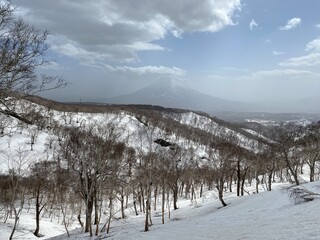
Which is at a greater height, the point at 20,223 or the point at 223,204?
the point at 223,204

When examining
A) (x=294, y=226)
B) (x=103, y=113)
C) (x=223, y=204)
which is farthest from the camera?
(x=103, y=113)

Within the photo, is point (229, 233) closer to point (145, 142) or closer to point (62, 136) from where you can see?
point (62, 136)

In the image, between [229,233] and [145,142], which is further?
[145,142]

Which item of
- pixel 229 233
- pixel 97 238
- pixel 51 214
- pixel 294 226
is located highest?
pixel 294 226

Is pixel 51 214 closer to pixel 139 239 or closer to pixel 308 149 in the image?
pixel 139 239

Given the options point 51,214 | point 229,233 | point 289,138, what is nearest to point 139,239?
point 229,233

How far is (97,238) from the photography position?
29.2 meters

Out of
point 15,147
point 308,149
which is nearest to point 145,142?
point 15,147

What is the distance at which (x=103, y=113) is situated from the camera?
7677 inches

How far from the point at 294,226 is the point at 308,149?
131ft

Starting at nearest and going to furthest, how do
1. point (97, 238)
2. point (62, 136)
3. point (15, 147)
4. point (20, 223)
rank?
point (97, 238) < point (20, 223) < point (15, 147) < point (62, 136)

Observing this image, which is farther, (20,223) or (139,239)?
(20,223)

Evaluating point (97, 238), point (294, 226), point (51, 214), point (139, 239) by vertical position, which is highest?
point (294, 226)

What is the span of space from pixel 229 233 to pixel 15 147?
10569 cm
